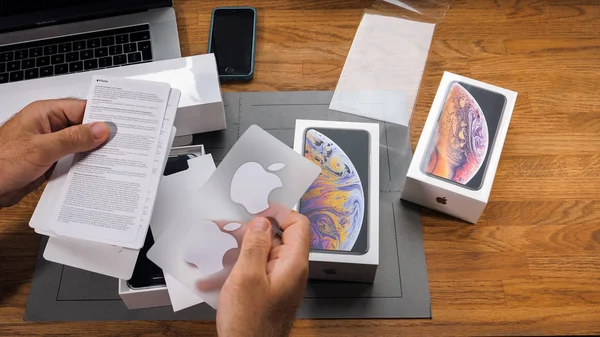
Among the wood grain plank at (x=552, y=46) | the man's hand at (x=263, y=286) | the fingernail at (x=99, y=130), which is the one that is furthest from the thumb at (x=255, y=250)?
the wood grain plank at (x=552, y=46)

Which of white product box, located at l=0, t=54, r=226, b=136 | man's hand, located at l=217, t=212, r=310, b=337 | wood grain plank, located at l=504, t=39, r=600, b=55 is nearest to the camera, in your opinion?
man's hand, located at l=217, t=212, r=310, b=337

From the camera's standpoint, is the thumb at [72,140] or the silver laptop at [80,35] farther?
the silver laptop at [80,35]

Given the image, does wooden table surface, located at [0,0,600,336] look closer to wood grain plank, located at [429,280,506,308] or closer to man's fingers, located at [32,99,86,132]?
wood grain plank, located at [429,280,506,308]

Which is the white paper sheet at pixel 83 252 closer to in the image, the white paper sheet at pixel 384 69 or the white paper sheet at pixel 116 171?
the white paper sheet at pixel 116 171

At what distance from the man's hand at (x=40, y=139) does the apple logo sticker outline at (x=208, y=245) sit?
0.18 metres

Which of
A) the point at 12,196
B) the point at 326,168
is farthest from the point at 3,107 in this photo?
the point at 326,168

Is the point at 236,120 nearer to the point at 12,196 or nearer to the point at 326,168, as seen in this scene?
the point at 326,168

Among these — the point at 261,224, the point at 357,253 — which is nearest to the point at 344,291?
the point at 357,253

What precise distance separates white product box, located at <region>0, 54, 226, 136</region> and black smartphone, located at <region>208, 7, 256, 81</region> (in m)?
0.07

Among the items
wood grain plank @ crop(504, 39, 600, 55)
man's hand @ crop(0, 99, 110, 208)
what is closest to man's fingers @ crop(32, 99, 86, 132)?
man's hand @ crop(0, 99, 110, 208)

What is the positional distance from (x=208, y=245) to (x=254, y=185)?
10 centimetres

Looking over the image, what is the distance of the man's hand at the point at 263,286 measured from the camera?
58 centimetres

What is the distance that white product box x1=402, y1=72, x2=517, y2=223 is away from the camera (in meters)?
0.73

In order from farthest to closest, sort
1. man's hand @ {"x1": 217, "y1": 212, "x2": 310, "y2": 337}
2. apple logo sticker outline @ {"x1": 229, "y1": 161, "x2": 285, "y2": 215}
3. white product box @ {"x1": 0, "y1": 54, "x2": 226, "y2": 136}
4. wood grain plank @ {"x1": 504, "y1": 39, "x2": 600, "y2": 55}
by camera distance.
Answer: wood grain plank @ {"x1": 504, "y1": 39, "x2": 600, "y2": 55} → white product box @ {"x1": 0, "y1": 54, "x2": 226, "y2": 136} → apple logo sticker outline @ {"x1": 229, "y1": 161, "x2": 285, "y2": 215} → man's hand @ {"x1": 217, "y1": 212, "x2": 310, "y2": 337}
